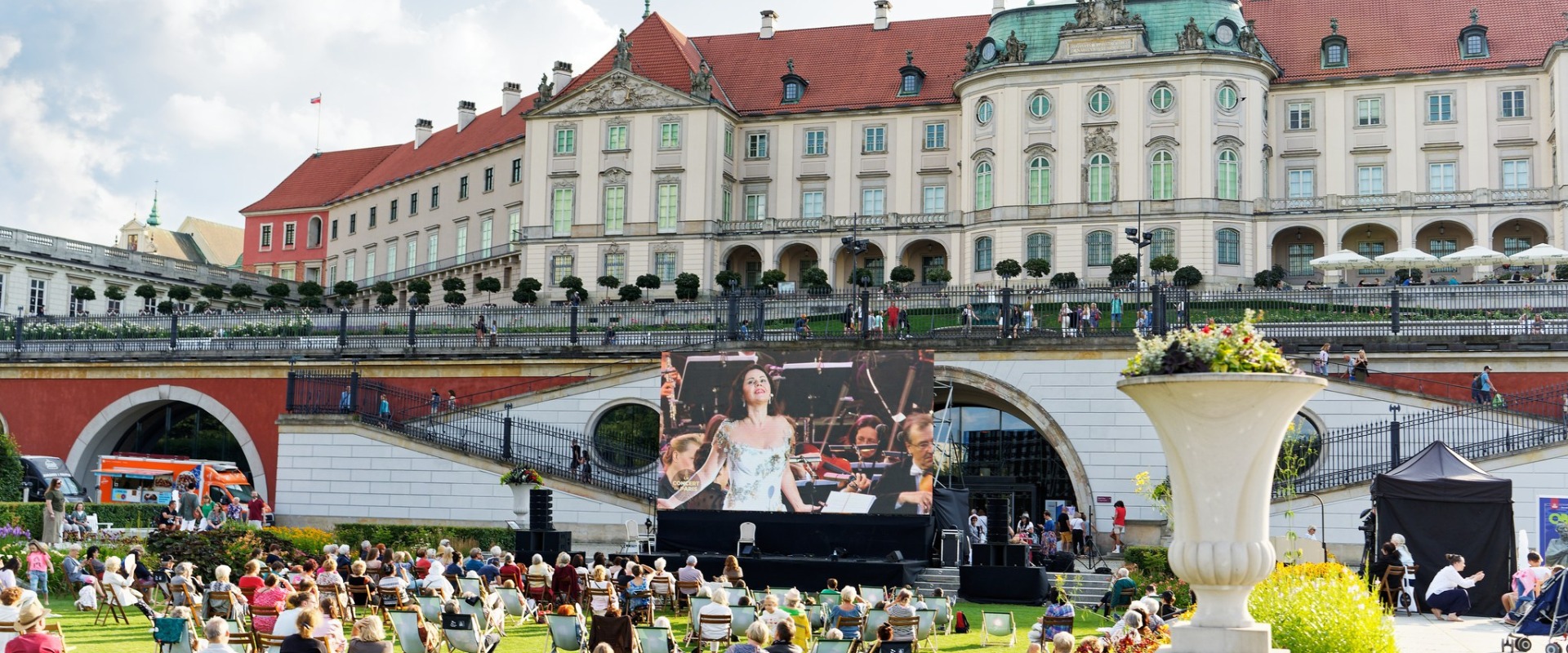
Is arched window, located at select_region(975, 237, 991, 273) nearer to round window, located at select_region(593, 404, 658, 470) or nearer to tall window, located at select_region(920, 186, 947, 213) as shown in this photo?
tall window, located at select_region(920, 186, 947, 213)

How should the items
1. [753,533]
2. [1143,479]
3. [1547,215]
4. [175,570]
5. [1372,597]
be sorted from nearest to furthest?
[1372,597] < [175,570] < [753,533] < [1143,479] < [1547,215]

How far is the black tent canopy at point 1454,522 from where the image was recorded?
2255cm

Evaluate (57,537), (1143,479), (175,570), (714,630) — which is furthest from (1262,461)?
(57,537)

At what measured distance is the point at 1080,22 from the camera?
2338 inches

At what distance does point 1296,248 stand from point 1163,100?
7.69m

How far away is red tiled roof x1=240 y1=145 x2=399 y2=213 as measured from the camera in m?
88.2

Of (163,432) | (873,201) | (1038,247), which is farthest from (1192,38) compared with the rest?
(163,432)

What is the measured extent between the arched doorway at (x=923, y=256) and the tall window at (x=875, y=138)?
418 cm

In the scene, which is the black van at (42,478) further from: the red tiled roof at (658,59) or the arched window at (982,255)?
the arched window at (982,255)

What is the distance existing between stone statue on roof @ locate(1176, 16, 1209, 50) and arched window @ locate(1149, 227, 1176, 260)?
6.49 meters

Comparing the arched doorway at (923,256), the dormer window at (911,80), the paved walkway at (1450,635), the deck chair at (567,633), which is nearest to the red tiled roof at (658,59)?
the dormer window at (911,80)

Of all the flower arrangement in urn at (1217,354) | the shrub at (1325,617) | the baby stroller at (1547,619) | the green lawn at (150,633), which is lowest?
the green lawn at (150,633)

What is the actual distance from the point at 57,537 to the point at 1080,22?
135ft

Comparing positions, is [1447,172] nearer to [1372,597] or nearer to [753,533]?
[753,533]
